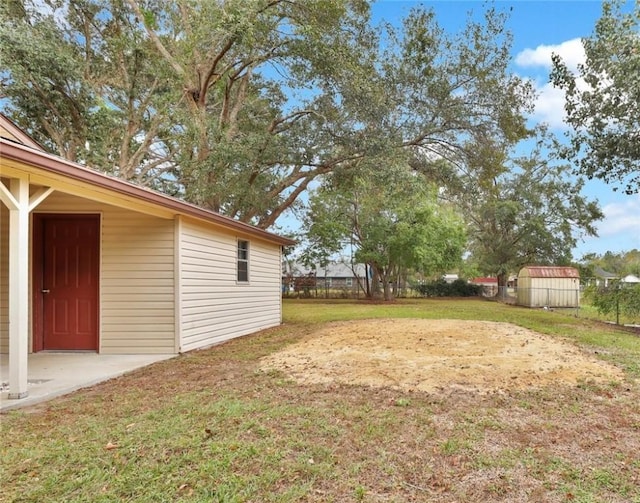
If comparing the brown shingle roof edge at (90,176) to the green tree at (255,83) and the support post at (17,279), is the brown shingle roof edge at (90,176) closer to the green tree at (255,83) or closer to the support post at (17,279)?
the support post at (17,279)

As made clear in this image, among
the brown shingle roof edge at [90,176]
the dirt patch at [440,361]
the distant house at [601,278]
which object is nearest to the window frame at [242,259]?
the brown shingle roof edge at [90,176]

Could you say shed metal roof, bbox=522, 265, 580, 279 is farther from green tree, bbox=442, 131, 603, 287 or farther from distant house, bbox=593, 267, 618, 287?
green tree, bbox=442, 131, 603, 287

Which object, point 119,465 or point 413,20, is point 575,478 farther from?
point 413,20

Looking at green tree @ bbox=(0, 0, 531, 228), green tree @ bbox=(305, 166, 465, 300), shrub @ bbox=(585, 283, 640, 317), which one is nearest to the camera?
green tree @ bbox=(0, 0, 531, 228)

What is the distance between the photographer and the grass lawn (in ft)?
8.01

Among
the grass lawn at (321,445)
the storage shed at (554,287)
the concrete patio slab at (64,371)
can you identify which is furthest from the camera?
the storage shed at (554,287)

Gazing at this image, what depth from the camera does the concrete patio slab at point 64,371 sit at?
4.18 meters

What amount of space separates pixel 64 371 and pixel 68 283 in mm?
1801

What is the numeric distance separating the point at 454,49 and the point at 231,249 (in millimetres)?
8810

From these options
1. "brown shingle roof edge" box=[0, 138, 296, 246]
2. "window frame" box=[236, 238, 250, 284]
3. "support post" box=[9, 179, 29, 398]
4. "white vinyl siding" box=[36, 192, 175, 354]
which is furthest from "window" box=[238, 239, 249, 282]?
"support post" box=[9, 179, 29, 398]

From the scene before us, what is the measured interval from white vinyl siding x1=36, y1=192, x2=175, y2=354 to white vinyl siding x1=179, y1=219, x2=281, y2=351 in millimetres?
298

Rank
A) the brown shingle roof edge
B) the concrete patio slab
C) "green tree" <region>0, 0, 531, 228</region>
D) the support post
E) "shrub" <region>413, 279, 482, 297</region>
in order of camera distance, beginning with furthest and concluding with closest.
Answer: "shrub" <region>413, 279, 482, 297</region> < "green tree" <region>0, 0, 531, 228</region> < the concrete patio slab < the support post < the brown shingle roof edge

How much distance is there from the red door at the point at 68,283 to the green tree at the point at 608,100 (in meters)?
11.0

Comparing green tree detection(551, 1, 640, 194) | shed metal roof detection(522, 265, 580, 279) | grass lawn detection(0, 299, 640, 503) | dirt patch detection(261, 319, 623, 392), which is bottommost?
dirt patch detection(261, 319, 623, 392)
